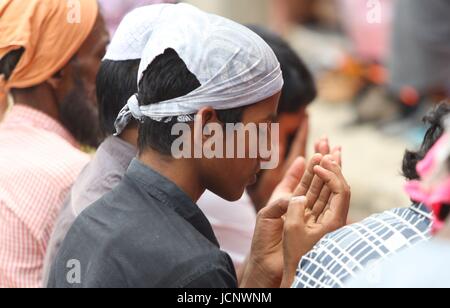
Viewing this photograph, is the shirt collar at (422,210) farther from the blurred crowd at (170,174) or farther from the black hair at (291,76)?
the black hair at (291,76)

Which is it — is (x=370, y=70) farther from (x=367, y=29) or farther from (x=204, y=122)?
(x=204, y=122)

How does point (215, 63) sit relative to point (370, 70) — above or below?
above

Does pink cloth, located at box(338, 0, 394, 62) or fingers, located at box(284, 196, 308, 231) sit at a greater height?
fingers, located at box(284, 196, 308, 231)

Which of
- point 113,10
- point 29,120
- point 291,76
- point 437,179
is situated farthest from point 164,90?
point 113,10

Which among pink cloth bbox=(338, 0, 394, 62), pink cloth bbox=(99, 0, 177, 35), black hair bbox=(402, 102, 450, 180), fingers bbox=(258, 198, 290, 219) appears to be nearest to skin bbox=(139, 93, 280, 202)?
fingers bbox=(258, 198, 290, 219)

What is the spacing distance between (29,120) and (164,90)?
1.05 m

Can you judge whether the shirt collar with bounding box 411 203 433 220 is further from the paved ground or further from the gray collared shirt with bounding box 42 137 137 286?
the paved ground

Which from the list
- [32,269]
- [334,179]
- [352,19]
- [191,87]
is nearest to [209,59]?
[191,87]

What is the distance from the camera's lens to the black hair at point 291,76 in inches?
156

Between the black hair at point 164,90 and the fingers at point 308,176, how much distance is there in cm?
24

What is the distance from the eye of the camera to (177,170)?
2.62 metres

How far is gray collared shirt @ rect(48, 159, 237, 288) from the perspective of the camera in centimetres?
244
